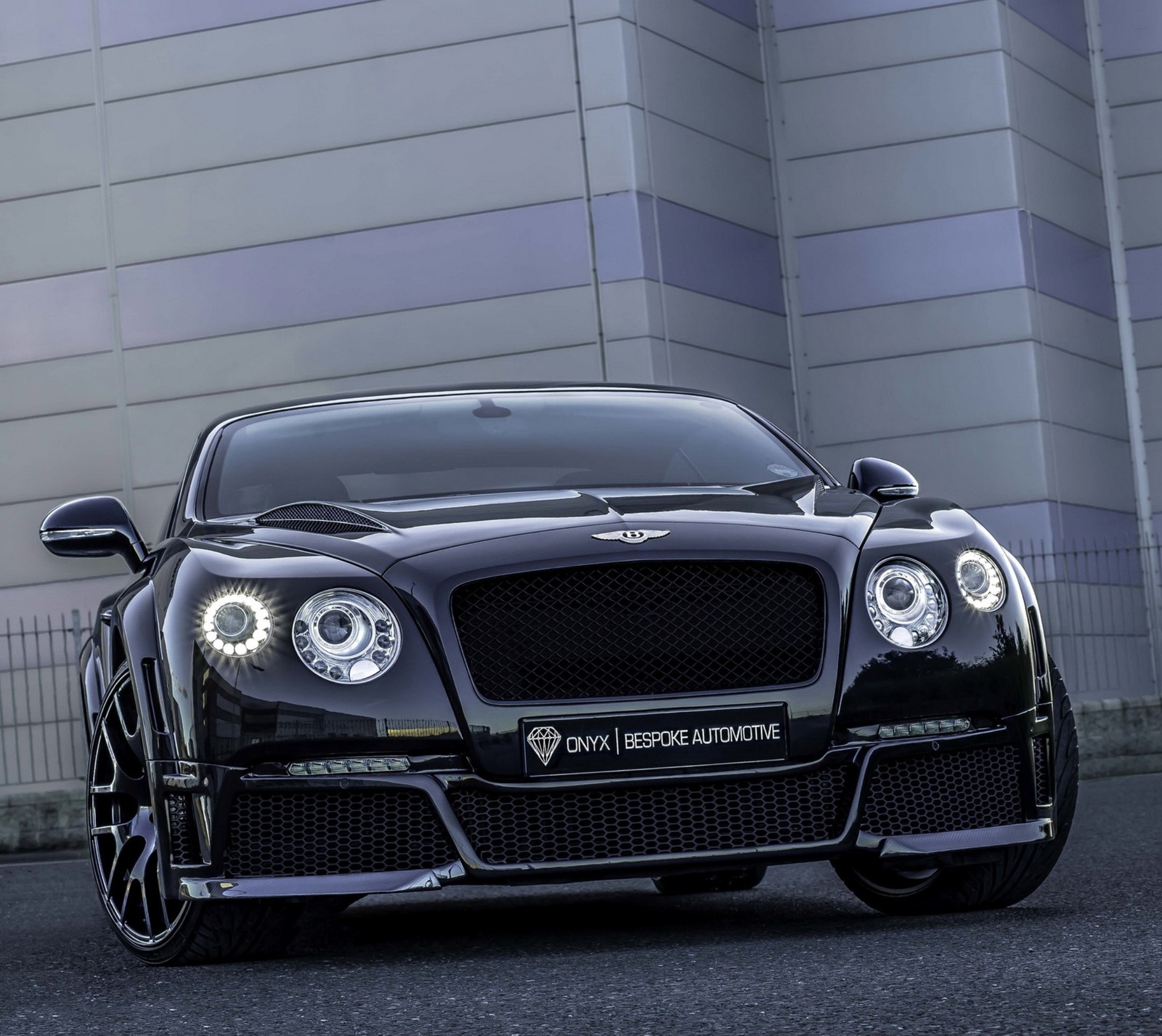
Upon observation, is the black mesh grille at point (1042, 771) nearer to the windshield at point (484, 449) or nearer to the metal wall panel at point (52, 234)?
the windshield at point (484, 449)

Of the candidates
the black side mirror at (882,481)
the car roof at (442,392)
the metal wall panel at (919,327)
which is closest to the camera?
the black side mirror at (882,481)

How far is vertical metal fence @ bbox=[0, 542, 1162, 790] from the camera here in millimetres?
16906

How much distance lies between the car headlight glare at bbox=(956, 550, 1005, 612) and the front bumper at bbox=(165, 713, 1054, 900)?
349 millimetres

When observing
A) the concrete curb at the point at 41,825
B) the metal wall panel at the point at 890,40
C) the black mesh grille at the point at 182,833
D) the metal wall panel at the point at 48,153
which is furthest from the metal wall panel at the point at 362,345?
the black mesh grille at the point at 182,833

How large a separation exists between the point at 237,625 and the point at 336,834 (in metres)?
0.51

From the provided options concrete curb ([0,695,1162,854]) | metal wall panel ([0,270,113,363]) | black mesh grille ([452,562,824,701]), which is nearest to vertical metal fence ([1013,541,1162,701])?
concrete curb ([0,695,1162,854])

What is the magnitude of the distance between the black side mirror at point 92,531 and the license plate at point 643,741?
67.1 inches

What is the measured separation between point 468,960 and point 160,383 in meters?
20.1

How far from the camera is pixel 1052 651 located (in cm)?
1636

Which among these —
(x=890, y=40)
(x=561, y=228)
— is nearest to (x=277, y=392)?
(x=561, y=228)

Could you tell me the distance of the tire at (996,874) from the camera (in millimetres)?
4777

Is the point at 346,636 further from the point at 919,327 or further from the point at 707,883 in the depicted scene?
the point at 919,327

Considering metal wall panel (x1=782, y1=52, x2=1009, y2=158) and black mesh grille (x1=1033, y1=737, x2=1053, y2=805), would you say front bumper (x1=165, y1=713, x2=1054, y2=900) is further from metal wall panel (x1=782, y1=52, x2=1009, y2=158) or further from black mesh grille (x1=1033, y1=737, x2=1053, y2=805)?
metal wall panel (x1=782, y1=52, x2=1009, y2=158)

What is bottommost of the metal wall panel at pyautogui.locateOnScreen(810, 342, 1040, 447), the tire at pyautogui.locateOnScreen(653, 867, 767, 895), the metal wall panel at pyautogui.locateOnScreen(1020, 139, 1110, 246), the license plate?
the tire at pyautogui.locateOnScreen(653, 867, 767, 895)
